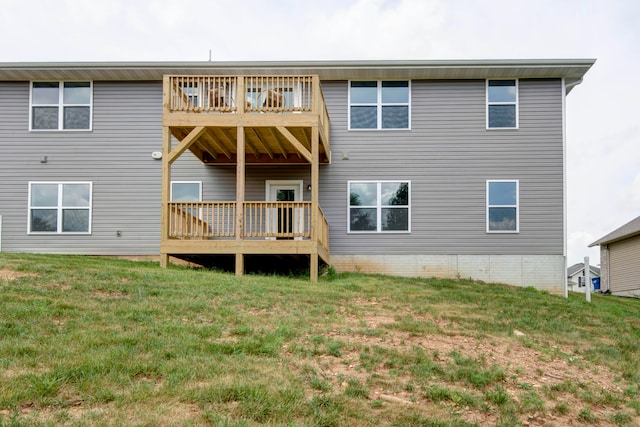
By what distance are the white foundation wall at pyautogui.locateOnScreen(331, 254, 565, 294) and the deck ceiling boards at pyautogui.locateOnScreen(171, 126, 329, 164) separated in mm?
2722

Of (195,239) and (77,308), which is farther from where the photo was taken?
(195,239)

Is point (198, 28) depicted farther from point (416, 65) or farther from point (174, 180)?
point (416, 65)

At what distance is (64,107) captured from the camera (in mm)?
14219

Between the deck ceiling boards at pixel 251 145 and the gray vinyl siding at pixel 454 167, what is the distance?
1088 mm

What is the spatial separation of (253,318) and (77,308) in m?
2.07

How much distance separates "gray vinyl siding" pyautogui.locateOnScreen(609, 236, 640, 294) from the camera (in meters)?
23.7

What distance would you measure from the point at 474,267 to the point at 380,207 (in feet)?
8.89

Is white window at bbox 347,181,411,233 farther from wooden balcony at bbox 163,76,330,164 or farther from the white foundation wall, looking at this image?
wooden balcony at bbox 163,76,330,164

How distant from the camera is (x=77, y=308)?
6.70m

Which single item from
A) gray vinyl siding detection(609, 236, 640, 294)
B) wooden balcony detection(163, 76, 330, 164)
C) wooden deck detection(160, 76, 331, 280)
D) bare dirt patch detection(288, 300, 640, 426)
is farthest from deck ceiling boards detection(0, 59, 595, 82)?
gray vinyl siding detection(609, 236, 640, 294)

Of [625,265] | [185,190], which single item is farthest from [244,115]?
[625,265]

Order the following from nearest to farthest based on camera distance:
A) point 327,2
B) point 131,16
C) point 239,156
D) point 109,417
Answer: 1. point 109,417
2. point 239,156
3. point 327,2
4. point 131,16

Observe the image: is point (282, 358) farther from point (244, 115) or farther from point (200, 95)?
point (200, 95)

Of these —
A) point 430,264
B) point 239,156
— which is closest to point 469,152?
point 430,264
